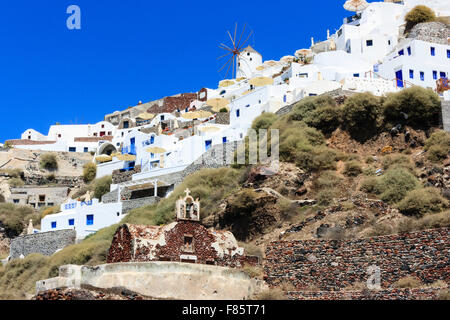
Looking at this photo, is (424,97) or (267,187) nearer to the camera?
(267,187)

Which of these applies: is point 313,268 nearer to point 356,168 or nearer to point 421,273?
point 421,273

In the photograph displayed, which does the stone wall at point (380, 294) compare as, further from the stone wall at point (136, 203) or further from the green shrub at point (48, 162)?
the green shrub at point (48, 162)

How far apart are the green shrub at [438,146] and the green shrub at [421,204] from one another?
6.46 m

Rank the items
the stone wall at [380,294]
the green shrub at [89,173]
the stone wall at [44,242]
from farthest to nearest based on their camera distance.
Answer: the green shrub at [89,173], the stone wall at [44,242], the stone wall at [380,294]

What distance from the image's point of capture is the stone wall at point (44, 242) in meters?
47.8

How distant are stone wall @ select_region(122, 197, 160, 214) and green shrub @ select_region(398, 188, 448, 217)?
2259cm

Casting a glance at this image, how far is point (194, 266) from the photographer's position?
23797 mm

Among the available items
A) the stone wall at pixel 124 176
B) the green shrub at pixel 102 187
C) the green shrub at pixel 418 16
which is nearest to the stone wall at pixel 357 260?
the stone wall at pixel 124 176

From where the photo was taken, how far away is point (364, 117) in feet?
132

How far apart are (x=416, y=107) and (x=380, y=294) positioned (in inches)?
802

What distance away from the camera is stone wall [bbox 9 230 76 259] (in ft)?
157

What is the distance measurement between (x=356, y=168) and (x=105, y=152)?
43.8 m
